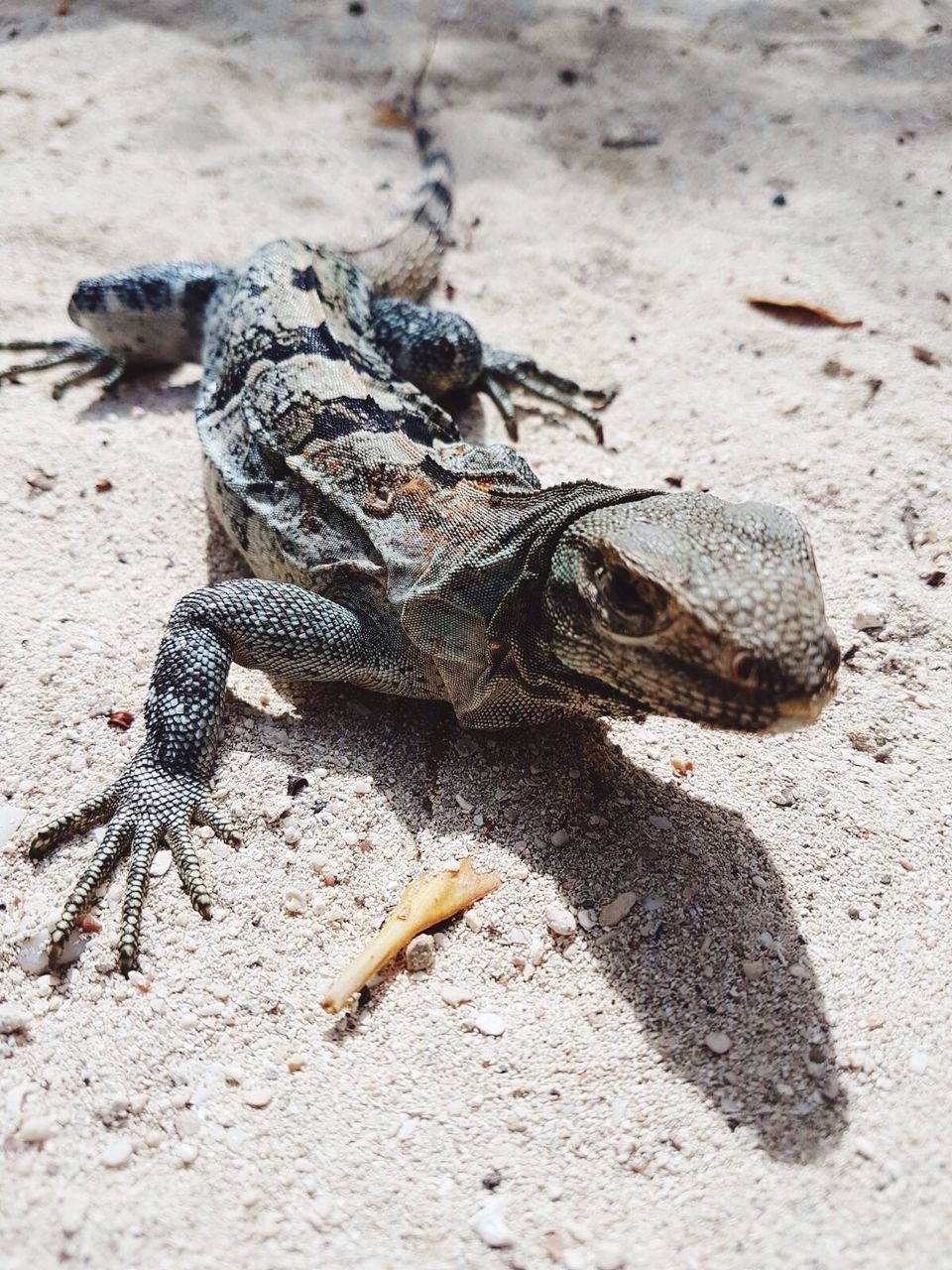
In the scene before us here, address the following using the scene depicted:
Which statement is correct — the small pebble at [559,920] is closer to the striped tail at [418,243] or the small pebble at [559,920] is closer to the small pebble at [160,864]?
the small pebble at [160,864]

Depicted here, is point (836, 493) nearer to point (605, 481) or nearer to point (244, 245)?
point (605, 481)

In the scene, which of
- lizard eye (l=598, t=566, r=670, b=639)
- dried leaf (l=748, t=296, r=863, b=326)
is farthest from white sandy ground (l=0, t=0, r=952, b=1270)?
lizard eye (l=598, t=566, r=670, b=639)

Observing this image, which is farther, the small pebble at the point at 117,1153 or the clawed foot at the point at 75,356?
the clawed foot at the point at 75,356

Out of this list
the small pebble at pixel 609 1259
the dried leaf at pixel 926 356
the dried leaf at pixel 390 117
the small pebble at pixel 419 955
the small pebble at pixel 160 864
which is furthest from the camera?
the dried leaf at pixel 390 117

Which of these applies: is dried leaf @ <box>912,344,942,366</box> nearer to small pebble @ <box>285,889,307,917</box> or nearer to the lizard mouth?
the lizard mouth

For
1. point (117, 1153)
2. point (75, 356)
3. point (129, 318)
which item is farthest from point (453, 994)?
point (75, 356)

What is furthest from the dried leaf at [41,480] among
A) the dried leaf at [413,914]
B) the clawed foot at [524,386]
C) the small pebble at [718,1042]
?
the small pebble at [718,1042]

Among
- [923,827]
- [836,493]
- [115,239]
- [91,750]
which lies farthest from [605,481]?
[115,239]
